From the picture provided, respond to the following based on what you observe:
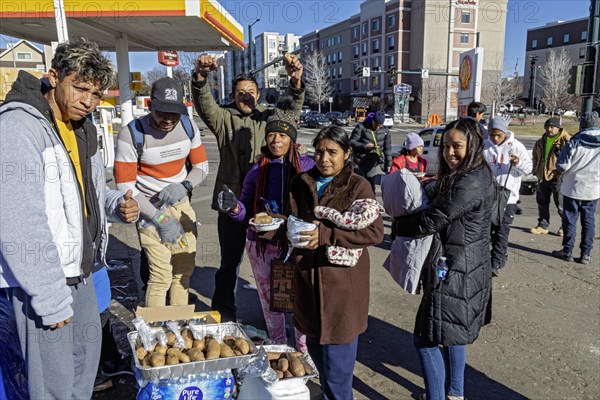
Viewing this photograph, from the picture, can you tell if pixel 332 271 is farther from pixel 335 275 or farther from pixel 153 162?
pixel 153 162

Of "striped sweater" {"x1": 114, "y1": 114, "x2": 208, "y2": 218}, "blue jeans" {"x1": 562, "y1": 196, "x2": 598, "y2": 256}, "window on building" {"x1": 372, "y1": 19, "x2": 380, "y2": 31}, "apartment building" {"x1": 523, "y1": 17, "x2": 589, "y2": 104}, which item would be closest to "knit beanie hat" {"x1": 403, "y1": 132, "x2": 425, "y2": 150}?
"blue jeans" {"x1": 562, "y1": 196, "x2": 598, "y2": 256}

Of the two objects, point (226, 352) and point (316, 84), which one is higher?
point (316, 84)

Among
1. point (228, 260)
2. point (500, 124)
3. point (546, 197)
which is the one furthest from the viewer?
point (546, 197)

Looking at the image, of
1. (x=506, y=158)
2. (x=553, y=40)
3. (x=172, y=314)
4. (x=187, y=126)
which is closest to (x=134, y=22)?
(x=187, y=126)

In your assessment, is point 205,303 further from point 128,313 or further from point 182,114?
point 182,114

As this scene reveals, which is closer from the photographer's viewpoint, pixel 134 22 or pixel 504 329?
pixel 504 329

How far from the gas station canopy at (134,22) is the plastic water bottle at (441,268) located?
673 centimetres

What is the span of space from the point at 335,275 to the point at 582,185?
479 centimetres

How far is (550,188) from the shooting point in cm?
720

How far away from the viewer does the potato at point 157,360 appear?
240 cm

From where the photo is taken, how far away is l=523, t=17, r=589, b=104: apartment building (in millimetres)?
68500

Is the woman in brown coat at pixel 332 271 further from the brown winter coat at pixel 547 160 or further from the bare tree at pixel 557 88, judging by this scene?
the bare tree at pixel 557 88

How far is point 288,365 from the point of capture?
2.58 meters

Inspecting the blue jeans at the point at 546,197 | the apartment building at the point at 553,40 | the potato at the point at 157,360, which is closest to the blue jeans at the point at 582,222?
the blue jeans at the point at 546,197
